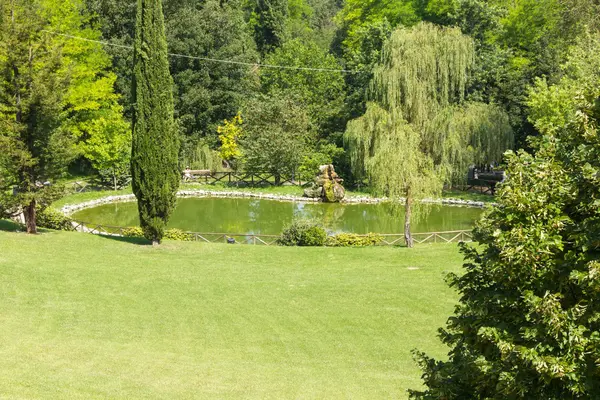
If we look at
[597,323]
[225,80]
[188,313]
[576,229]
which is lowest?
[188,313]

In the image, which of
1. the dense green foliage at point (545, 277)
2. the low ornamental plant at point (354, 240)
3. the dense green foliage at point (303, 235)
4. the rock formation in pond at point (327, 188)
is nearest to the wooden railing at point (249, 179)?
the rock formation in pond at point (327, 188)

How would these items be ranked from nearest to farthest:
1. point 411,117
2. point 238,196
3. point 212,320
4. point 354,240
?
point 212,320 < point 354,240 < point 411,117 < point 238,196

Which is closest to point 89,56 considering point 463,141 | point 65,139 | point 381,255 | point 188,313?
point 65,139

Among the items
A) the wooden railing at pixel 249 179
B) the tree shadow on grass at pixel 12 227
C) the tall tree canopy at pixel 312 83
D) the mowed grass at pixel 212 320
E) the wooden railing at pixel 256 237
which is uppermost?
the tall tree canopy at pixel 312 83

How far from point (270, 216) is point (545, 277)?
3025 cm

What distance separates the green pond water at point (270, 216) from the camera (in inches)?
1289

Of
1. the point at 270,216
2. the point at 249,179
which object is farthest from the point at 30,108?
the point at 249,179

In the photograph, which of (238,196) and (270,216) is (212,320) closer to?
(270,216)

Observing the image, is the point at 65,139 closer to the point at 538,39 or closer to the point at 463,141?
the point at 463,141

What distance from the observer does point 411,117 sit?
2731 cm

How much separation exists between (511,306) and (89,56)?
42629mm

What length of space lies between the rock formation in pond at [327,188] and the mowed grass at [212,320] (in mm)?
17282

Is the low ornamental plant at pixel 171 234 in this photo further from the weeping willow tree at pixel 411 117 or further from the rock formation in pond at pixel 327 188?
the rock formation in pond at pixel 327 188

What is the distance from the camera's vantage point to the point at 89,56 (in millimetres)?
44531
